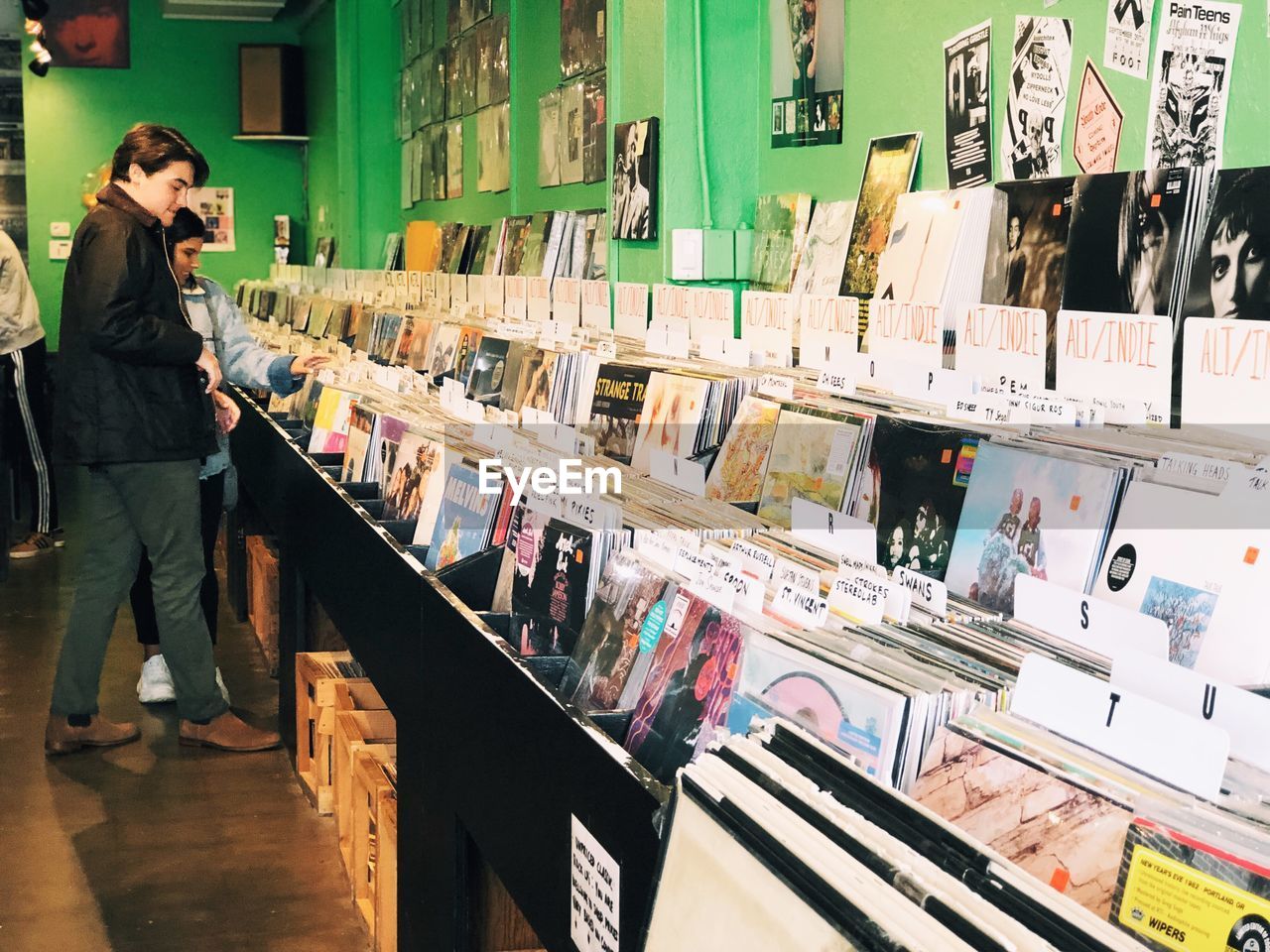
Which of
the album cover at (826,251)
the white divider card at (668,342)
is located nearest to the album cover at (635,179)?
the album cover at (826,251)

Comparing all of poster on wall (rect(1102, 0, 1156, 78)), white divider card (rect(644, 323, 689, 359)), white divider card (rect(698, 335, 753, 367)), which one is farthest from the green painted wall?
poster on wall (rect(1102, 0, 1156, 78))

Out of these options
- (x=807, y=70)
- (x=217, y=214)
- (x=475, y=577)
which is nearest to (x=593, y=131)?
(x=807, y=70)

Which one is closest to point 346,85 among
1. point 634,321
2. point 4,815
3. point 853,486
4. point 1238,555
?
point 634,321

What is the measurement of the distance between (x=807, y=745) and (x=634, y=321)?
9.26 ft

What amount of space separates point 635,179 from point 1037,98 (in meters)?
1.66

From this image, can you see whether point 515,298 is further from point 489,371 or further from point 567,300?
point 489,371

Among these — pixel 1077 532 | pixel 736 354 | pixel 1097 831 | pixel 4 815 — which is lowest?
pixel 4 815

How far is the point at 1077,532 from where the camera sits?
1594 millimetres

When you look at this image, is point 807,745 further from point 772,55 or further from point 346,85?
point 346,85

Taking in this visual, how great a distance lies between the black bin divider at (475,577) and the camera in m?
2.10

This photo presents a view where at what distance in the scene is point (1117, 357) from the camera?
1.91m

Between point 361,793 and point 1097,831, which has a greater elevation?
point 1097,831

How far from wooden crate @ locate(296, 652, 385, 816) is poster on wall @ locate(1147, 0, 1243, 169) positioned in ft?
→ 6.61

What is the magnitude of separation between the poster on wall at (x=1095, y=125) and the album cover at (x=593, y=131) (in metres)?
2.67
